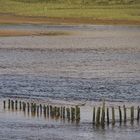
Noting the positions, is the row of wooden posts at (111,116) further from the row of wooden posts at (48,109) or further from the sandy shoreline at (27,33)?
the sandy shoreline at (27,33)

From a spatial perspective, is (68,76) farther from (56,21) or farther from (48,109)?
(56,21)

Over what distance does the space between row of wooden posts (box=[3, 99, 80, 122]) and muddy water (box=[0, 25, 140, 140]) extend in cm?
87

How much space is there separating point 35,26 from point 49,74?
66.7m

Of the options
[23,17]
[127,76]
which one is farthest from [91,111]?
[23,17]

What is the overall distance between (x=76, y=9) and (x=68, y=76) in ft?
286

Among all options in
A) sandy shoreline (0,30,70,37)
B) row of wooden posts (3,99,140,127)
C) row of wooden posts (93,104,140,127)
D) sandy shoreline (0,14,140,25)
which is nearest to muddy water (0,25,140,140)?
row of wooden posts (93,104,140,127)

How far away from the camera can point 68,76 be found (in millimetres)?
67562

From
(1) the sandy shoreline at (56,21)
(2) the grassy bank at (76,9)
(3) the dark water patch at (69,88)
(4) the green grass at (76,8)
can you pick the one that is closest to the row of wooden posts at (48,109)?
(3) the dark water patch at (69,88)

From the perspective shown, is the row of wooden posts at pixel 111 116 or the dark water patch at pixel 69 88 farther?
the dark water patch at pixel 69 88

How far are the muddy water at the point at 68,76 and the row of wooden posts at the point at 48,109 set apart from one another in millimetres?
868

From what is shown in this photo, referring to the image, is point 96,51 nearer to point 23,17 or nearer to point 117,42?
point 117,42

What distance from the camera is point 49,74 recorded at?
69.2 meters

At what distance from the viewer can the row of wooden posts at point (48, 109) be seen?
4666 centimetres

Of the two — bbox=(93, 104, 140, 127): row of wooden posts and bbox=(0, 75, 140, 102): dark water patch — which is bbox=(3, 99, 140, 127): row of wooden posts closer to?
bbox=(93, 104, 140, 127): row of wooden posts
